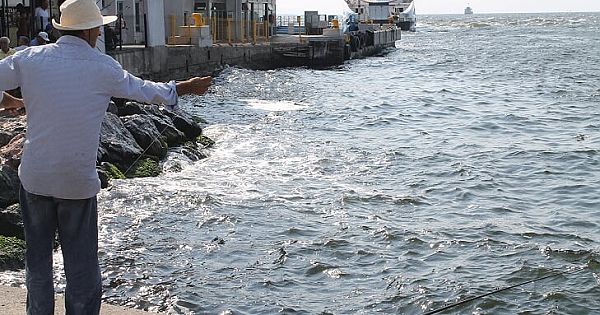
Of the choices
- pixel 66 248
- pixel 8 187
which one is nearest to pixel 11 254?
pixel 8 187

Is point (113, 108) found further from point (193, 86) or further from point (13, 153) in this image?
point (193, 86)

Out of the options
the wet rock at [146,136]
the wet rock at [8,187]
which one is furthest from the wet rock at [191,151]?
the wet rock at [8,187]

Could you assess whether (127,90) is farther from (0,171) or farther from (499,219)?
(499,219)

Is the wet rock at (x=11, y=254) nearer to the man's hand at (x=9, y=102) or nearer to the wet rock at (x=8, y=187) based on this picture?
the wet rock at (x=8, y=187)

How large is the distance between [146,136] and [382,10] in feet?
233

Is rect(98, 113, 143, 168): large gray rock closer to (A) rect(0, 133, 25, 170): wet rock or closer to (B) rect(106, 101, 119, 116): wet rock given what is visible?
(B) rect(106, 101, 119, 116): wet rock

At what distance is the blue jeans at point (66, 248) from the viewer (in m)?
3.96

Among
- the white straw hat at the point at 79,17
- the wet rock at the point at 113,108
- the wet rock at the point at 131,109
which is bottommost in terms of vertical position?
the wet rock at the point at 131,109

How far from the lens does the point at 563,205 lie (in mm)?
11664

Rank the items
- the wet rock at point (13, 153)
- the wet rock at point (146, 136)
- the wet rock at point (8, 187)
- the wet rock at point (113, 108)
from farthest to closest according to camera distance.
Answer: the wet rock at point (113, 108) < the wet rock at point (146, 136) < the wet rock at point (13, 153) < the wet rock at point (8, 187)

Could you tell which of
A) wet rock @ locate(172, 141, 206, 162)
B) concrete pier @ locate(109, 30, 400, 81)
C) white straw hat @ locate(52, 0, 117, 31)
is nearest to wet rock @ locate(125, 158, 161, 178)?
wet rock @ locate(172, 141, 206, 162)

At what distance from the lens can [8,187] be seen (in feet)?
30.2

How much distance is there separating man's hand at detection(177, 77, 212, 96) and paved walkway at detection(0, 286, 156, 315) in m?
1.78

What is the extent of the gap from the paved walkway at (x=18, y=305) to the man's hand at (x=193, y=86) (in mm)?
1781
